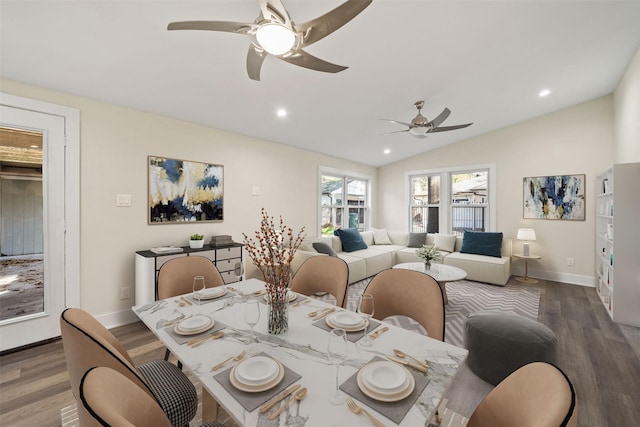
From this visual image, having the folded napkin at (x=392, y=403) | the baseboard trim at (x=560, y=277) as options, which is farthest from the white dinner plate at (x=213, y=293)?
the baseboard trim at (x=560, y=277)

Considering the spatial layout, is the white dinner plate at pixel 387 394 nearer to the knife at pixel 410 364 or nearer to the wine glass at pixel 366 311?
the knife at pixel 410 364

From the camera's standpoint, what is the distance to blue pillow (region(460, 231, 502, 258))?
466 cm

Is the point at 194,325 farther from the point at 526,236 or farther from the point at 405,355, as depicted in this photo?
the point at 526,236

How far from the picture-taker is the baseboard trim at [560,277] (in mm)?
4250

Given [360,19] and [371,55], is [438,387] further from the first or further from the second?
[371,55]

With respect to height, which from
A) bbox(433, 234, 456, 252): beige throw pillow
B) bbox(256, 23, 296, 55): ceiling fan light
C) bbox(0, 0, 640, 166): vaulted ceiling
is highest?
bbox(0, 0, 640, 166): vaulted ceiling

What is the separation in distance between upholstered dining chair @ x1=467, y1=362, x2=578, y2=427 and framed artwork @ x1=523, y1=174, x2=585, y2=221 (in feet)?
16.9

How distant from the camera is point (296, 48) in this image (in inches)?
64.0

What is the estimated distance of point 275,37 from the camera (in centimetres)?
144

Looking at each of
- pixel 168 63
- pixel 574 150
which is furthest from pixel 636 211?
pixel 168 63

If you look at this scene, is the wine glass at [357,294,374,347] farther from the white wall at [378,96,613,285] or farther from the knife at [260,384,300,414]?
the white wall at [378,96,613,285]

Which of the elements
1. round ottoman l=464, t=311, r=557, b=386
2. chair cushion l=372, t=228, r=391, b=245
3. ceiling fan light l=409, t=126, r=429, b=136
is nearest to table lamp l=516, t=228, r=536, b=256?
chair cushion l=372, t=228, r=391, b=245

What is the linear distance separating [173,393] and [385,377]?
0.99m

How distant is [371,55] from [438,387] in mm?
2631
